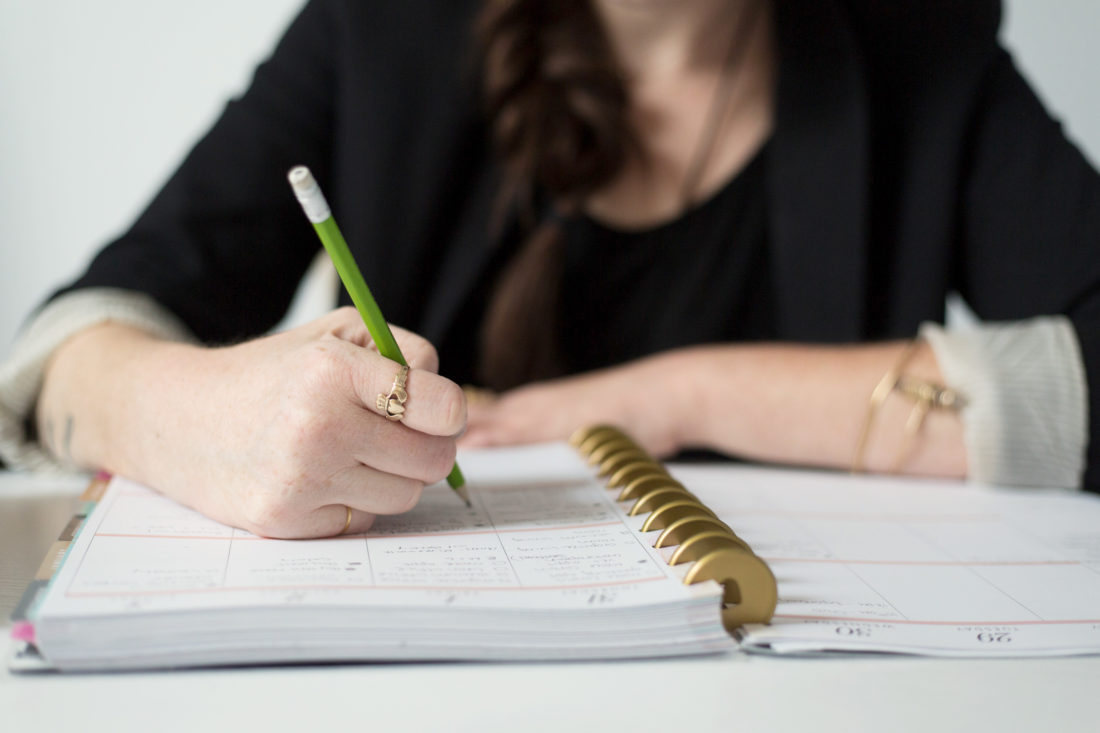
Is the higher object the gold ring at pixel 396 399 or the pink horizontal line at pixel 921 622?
the gold ring at pixel 396 399

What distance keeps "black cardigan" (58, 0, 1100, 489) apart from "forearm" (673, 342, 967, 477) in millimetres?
215

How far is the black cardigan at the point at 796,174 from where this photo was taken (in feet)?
3.50

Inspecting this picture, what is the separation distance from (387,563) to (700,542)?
167 mm

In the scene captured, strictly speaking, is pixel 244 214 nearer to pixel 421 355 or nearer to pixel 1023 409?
pixel 421 355

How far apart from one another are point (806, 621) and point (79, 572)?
372mm

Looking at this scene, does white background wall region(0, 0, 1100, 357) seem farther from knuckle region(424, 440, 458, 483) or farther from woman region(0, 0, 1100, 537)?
knuckle region(424, 440, 458, 483)

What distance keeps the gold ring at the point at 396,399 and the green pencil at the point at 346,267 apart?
21 millimetres

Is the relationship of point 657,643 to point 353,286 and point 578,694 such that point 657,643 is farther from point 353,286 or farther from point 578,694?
point 353,286

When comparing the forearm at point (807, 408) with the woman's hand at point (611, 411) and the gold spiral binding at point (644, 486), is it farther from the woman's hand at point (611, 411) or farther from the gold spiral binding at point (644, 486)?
the gold spiral binding at point (644, 486)

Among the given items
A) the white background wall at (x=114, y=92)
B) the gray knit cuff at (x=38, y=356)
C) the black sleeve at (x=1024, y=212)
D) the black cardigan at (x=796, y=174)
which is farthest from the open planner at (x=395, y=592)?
the white background wall at (x=114, y=92)

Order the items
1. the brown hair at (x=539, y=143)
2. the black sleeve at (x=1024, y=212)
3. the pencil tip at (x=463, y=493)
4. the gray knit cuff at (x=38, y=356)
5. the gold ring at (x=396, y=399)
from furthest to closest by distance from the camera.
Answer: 1. the brown hair at (x=539, y=143)
2. the black sleeve at (x=1024, y=212)
3. the gray knit cuff at (x=38, y=356)
4. the pencil tip at (x=463, y=493)
5. the gold ring at (x=396, y=399)

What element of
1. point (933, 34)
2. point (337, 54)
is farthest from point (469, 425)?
point (933, 34)

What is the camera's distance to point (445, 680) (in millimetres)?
421

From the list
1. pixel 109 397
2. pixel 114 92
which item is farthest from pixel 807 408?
pixel 114 92
